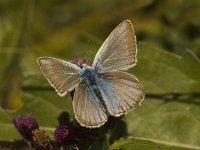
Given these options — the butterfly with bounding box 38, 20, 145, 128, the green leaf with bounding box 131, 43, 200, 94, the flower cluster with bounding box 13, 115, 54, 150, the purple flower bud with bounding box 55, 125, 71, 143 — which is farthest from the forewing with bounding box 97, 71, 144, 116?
the green leaf with bounding box 131, 43, 200, 94

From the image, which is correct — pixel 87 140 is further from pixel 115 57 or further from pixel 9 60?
pixel 9 60

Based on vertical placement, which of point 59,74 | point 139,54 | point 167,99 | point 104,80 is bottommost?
point 167,99

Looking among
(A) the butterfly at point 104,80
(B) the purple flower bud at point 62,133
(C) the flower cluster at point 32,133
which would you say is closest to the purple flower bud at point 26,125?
(C) the flower cluster at point 32,133

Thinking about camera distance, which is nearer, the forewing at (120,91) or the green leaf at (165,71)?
the forewing at (120,91)

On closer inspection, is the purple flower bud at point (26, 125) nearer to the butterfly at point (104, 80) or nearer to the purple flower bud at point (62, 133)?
the purple flower bud at point (62, 133)

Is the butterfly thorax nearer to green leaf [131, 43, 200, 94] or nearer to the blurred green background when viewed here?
the blurred green background

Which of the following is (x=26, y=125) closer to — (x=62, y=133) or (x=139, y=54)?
(x=62, y=133)

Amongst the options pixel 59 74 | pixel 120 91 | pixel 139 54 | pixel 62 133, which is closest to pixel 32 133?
pixel 62 133
